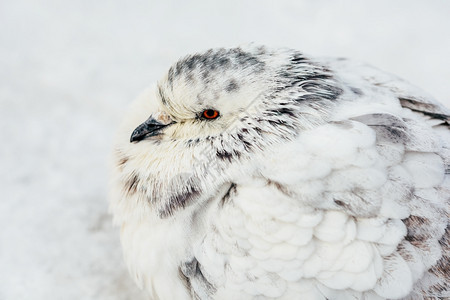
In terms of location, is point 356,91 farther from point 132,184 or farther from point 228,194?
point 132,184

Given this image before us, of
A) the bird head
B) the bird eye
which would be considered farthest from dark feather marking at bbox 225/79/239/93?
the bird eye

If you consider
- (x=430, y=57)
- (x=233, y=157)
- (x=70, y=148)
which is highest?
(x=233, y=157)

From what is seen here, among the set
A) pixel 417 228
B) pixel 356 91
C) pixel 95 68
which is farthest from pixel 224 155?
pixel 95 68

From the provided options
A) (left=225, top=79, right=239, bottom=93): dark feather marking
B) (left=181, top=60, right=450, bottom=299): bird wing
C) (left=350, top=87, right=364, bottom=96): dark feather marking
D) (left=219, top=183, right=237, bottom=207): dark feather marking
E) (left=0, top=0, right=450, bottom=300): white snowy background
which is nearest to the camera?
(left=181, top=60, right=450, bottom=299): bird wing

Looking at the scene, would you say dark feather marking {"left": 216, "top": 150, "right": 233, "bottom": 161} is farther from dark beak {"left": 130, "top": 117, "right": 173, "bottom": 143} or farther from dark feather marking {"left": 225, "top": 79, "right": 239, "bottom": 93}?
dark beak {"left": 130, "top": 117, "right": 173, "bottom": 143}

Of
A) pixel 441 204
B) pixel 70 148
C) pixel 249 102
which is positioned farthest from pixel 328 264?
pixel 70 148

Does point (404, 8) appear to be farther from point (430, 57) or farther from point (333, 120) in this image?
point (333, 120)

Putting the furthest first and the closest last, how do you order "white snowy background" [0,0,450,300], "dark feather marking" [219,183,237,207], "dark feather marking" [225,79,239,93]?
"white snowy background" [0,0,450,300] → "dark feather marking" [225,79,239,93] → "dark feather marking" [219,183,237,207]
